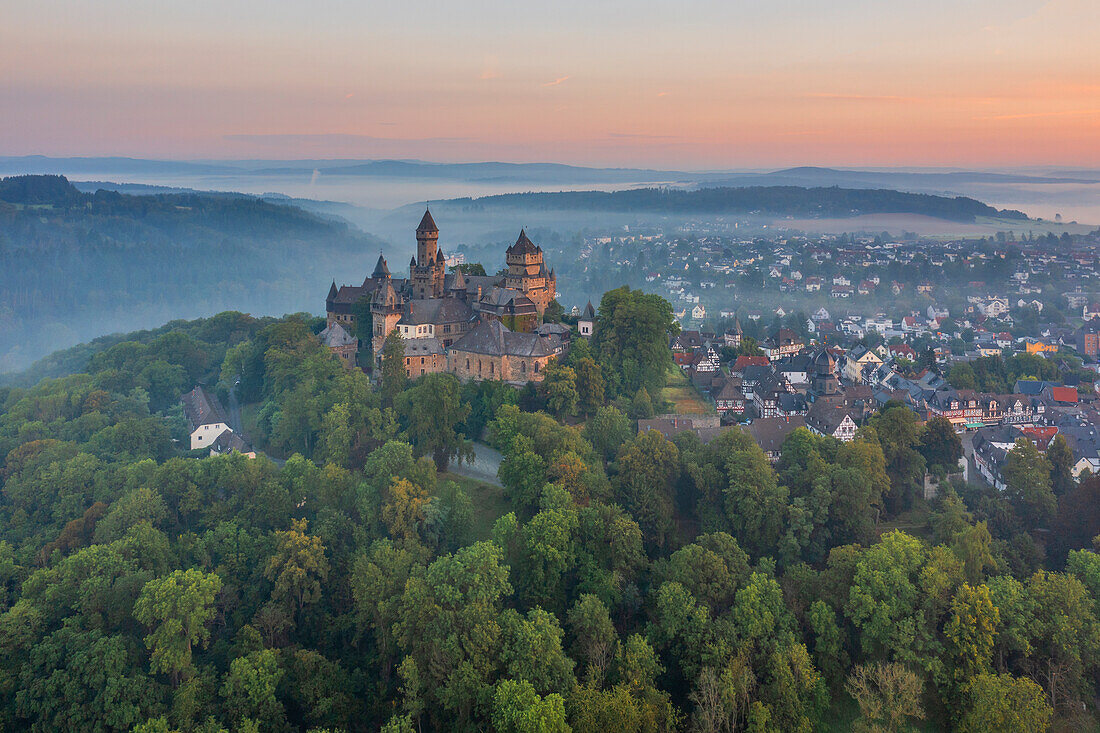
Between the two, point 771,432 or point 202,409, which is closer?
point 771,432

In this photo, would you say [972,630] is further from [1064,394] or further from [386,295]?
[1064,394]

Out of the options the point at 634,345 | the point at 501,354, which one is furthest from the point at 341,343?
the point at 634,345

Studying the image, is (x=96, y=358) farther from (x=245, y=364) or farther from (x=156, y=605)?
(x=156, y=605)

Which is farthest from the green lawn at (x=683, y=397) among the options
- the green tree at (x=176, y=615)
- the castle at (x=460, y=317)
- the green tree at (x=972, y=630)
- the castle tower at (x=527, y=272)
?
the green tree at (x=176, y=615)

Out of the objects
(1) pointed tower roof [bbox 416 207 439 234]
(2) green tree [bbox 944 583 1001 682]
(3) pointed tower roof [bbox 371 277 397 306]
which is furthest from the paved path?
(2) green tree [bbox 944 583 1001 682]

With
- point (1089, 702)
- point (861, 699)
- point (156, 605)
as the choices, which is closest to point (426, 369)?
point (156, 605)

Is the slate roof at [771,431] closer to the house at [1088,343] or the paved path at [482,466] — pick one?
the paved path at [482,466]
